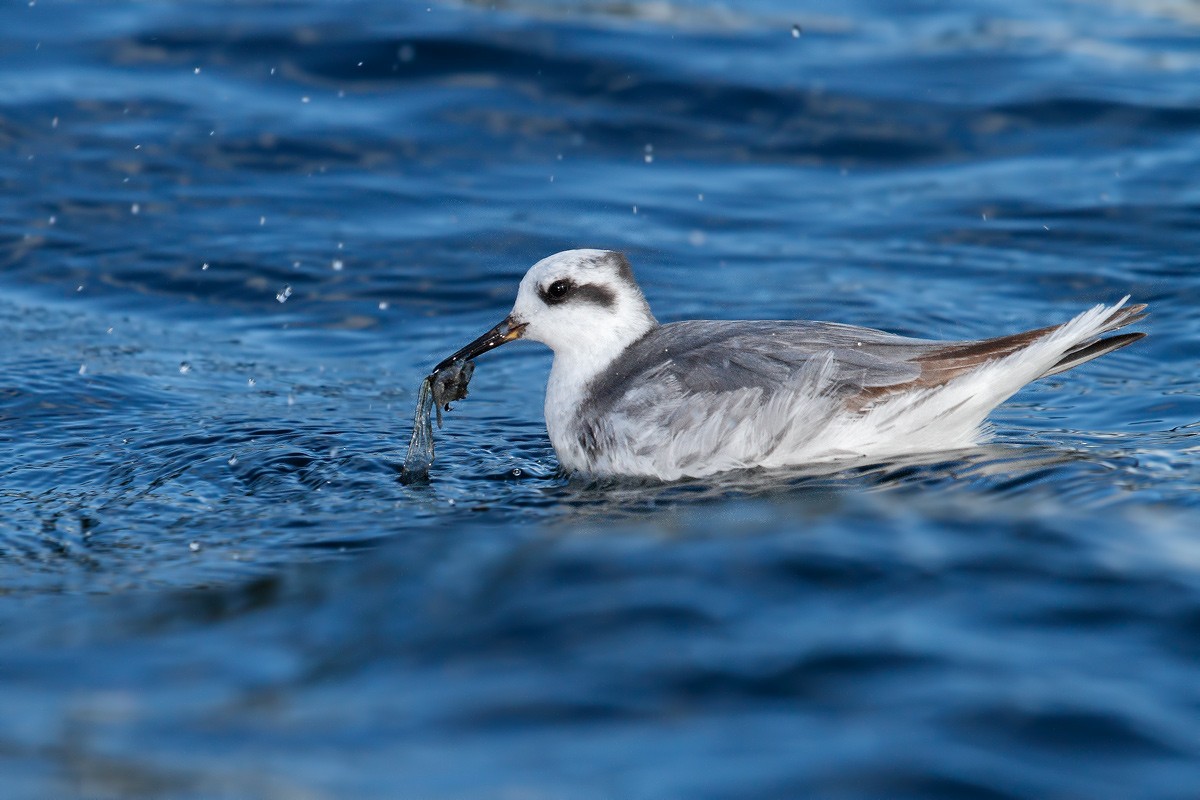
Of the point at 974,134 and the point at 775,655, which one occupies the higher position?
the point at 974,134

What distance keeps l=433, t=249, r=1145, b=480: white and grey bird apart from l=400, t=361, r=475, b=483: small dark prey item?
0.56 meters

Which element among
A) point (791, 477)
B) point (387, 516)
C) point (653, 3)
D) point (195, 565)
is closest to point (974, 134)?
point (653, 3)

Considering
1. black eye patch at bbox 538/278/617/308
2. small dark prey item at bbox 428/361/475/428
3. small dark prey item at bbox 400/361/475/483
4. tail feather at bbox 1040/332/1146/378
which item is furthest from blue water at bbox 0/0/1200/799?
black eye patch at bbox 538/278/617/308

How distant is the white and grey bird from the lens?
20.1 feet

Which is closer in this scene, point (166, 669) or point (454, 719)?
point (454, 719)

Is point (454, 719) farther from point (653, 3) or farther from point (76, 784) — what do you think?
point (653, 3)

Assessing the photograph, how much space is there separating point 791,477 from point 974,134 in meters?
6.42

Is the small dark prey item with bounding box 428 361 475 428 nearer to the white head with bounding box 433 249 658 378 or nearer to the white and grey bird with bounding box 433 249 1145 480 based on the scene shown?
the white head with bounding box 433 249 658 378

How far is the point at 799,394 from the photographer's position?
6.19 m

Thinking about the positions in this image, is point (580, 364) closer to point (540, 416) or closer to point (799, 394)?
point (540, 416)

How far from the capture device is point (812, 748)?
386 centimetres

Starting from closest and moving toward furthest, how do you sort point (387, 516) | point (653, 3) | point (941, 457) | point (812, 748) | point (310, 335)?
point (812, 748)
point (387, 516)
point (941, 457)
point (310, 335)
point (653, 3)

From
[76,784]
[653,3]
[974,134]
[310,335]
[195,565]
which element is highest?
[653,3]

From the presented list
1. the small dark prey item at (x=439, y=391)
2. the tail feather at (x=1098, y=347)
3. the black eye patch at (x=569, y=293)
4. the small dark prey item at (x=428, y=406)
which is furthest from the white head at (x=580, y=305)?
the tail feather at (x=1098, y=347)
